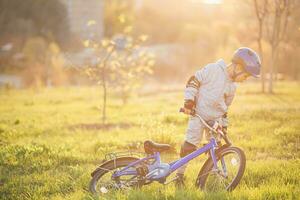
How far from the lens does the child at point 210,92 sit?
20.6ft

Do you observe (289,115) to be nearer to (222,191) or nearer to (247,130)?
(247,130)

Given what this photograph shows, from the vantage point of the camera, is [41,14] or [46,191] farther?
→ [41,14]

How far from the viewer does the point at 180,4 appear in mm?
69438

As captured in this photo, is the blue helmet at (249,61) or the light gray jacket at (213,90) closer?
the blue helmet at (249,61)

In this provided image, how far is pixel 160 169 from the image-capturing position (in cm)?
613

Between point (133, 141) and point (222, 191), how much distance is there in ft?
16.6

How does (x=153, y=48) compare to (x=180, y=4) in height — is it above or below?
below

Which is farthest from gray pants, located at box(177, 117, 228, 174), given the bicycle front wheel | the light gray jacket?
the bicycle front wheel

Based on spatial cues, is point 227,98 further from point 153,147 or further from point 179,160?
point 153,147

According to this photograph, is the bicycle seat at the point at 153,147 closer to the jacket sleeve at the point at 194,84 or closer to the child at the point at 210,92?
the child at the point at 210,92

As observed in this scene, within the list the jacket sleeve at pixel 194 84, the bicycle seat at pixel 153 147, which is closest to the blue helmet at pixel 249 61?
the jacket sleeve at pixel 194 84

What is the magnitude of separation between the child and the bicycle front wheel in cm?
42

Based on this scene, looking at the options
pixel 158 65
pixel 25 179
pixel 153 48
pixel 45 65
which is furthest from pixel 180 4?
pixel 25 179

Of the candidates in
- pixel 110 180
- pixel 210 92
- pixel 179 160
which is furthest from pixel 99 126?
pixel 179 160
